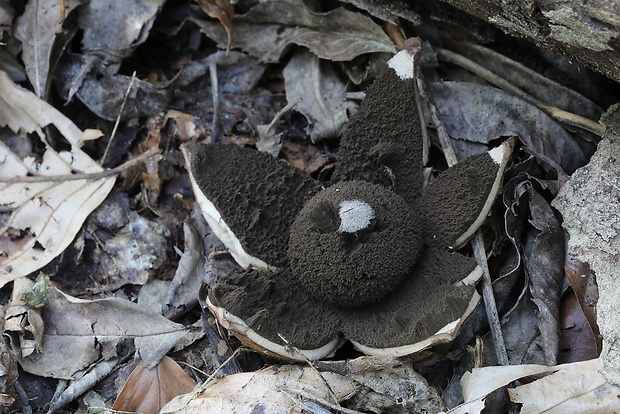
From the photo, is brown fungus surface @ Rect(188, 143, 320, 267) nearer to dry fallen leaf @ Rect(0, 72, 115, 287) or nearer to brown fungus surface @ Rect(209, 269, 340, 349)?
brown fungus surface @ Rect(209, 269, 340, 349)

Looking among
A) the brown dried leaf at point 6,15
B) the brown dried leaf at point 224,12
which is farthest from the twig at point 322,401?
the brown dried leaf at point 6,15

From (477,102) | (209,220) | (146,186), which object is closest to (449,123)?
(477,102)

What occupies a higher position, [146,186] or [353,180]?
[353,180]

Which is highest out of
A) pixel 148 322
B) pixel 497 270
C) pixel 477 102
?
pixel 477 102

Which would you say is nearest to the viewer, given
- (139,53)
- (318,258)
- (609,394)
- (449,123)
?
(609,394)

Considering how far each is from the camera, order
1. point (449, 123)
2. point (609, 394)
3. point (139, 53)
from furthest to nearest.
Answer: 1. point (139, 53)
2. point (449, 123)
3. point (609, 394)

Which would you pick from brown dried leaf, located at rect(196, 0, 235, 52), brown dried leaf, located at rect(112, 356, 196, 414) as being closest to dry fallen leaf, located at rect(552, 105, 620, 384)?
brown dried leaf, located at rect(112, 356, 196, 414)

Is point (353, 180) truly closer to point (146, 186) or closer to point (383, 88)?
point (383, 88)

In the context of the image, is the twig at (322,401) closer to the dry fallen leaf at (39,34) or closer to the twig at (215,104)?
the twig at (215,104)

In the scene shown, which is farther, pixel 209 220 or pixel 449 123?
pixel 449 123
